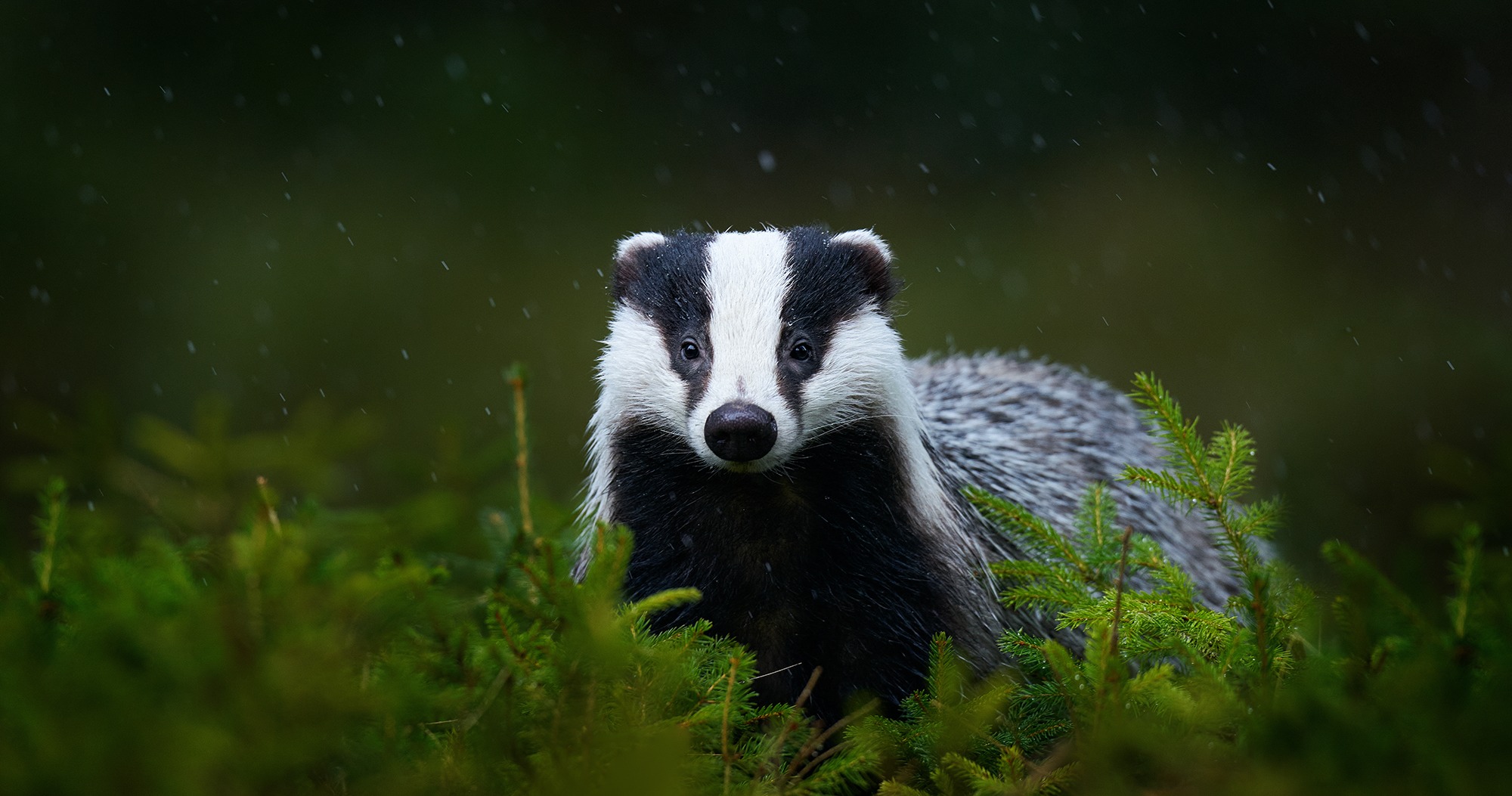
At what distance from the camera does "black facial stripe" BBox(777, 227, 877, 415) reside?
2111 mm

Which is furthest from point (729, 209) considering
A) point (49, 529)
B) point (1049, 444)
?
point (49, 529)

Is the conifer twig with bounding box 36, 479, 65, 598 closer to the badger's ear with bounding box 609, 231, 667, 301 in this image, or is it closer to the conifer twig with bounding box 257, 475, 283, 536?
the conifer twig with bounding box 257, 475, 283, 536

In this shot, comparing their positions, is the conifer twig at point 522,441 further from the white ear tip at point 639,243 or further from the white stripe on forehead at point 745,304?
the white ear tip at point 639,243

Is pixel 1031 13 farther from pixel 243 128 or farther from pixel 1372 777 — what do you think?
pixel 1372 777

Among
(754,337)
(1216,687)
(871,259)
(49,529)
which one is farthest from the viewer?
(871,259)

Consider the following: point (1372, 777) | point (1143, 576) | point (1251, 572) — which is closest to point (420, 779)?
point (1372, 777)

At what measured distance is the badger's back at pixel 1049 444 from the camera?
271 centimetres

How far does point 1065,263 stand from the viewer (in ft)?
20.7

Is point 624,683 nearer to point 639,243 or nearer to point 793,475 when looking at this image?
point 793,475

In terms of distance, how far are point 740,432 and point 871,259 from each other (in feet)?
2.09

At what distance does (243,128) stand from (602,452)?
15.4ft

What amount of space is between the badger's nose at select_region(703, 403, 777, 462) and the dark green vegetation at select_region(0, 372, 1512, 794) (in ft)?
0.99

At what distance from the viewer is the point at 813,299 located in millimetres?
2191

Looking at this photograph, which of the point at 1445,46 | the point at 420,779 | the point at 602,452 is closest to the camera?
the point at 420,779
